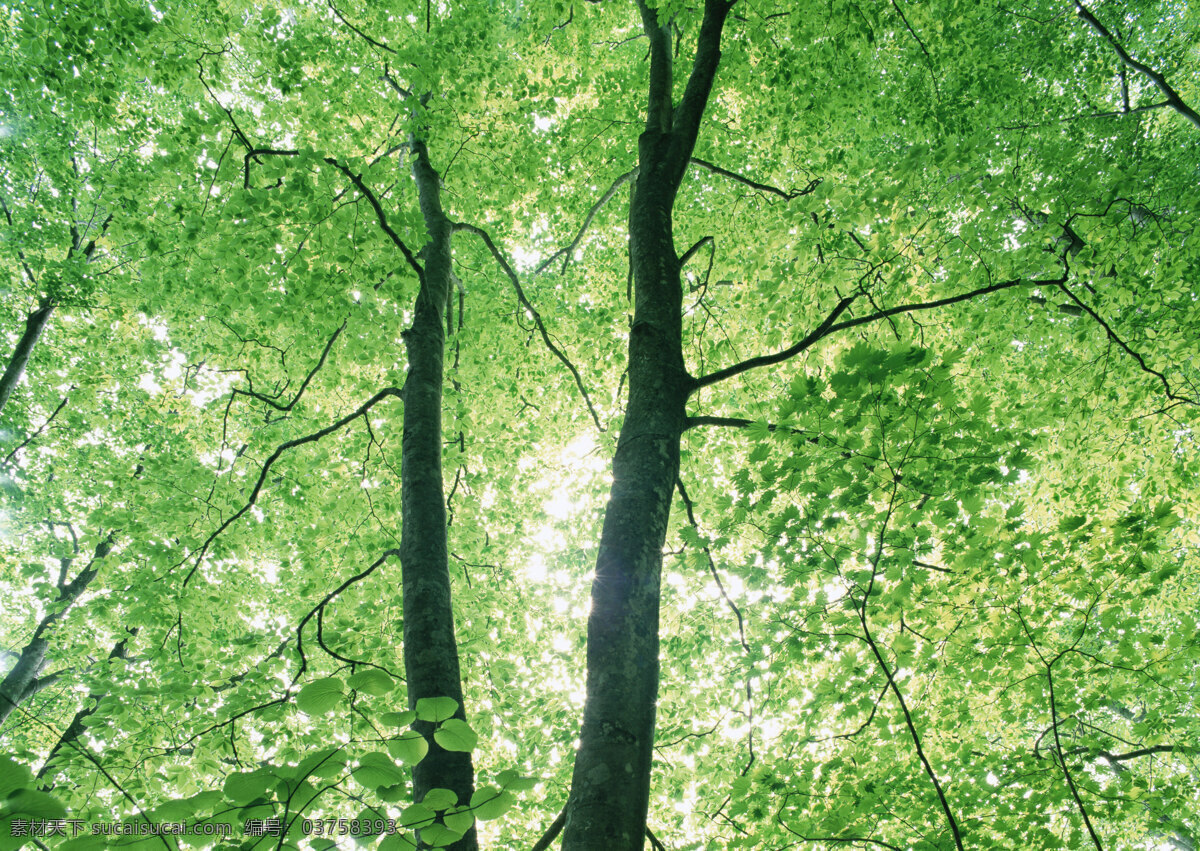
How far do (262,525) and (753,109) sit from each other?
7377mm

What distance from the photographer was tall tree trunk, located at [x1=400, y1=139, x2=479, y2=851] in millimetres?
2381

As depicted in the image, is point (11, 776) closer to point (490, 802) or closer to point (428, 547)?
point (490, 802)

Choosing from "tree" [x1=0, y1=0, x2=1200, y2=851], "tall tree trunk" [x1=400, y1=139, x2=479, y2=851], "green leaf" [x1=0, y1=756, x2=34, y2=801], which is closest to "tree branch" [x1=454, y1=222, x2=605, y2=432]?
"tree" [x1=0, y1=0, x2=1200, y2=851]

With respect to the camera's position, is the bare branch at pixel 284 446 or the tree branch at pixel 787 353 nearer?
the tree branch at pixel 787 353

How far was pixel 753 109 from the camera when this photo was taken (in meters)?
6.96

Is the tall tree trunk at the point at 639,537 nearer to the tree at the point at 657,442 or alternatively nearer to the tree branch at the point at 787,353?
the tree at the point at 657,442

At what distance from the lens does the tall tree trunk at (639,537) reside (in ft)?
5.91

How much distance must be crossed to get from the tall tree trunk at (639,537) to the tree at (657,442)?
17mm

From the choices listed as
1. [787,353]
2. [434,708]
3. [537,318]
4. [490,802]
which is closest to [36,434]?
[537,318]

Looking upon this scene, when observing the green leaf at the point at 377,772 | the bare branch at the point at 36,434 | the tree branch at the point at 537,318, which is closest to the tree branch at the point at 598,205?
the tree branch at the point at 537,318

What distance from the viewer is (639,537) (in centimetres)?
230

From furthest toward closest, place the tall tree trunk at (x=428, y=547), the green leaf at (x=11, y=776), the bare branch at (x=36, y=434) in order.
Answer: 1. the bare branch at (x=36, y=434)
2. the tall tree trunk at (x=428, y=547)
3. the green leaf at (x=11, y=776)

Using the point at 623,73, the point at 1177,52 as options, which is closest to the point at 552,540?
the point at 623,73

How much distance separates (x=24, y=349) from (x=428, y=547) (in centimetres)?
1065
